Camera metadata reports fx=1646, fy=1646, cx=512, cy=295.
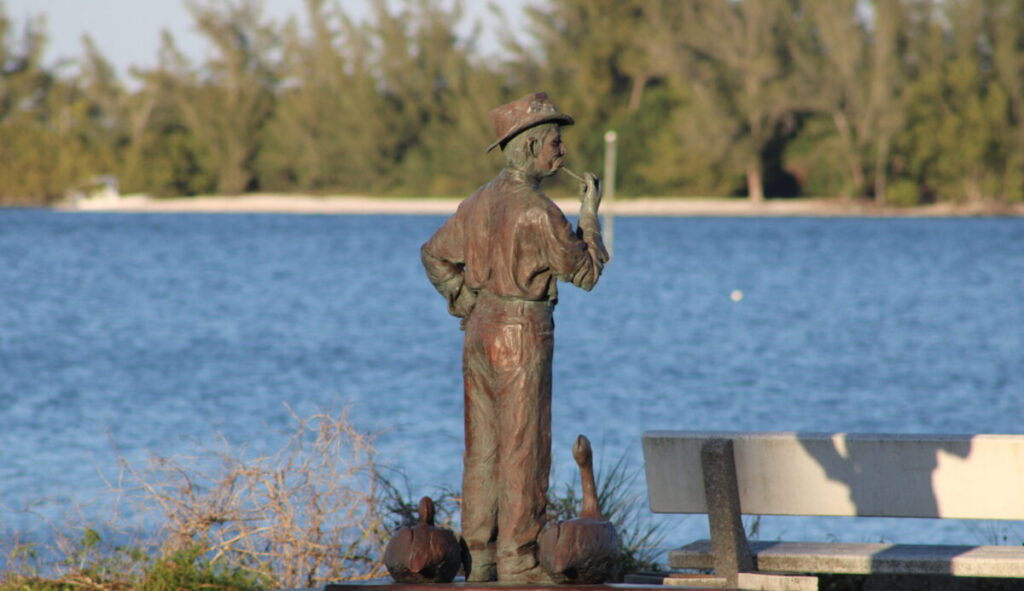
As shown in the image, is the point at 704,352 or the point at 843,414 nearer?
the point at 843,414

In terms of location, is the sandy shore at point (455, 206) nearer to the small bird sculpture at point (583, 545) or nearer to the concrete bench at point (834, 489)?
the concrete bench at point (834, 489)

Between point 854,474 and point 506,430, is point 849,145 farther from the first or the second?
point 506,430

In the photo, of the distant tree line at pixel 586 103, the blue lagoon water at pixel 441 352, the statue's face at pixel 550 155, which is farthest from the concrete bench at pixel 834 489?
the distant tree line at pixel 586 103

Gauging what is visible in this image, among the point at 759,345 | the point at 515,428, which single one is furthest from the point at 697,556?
the point at 759,345

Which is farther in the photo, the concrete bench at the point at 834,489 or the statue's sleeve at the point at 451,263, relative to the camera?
the concrete bench at the point at 834,489

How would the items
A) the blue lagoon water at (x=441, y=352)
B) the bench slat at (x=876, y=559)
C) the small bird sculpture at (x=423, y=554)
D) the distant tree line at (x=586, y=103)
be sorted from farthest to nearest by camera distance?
the distant tree line at (x=586, y=103), the blue lagoon water at (x=441, y=352), the bench slat at (x=876, y=559), the small bird sculpture at (x=423, y=554)

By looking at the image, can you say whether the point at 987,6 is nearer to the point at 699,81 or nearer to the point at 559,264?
the point at 699,81

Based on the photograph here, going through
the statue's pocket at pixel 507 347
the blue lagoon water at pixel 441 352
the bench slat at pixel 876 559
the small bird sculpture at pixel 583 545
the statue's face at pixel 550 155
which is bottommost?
the bench slat at pixel 876 559

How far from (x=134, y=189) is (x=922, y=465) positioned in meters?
103

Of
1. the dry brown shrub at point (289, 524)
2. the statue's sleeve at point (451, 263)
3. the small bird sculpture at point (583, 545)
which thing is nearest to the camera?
the small bird sculpture at point (583, 545)

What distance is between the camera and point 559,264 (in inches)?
214

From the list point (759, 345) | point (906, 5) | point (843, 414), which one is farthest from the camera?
point (906, 5)

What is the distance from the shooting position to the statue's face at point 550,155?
5.62m

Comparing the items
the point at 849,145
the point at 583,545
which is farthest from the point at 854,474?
the point at 849,145
